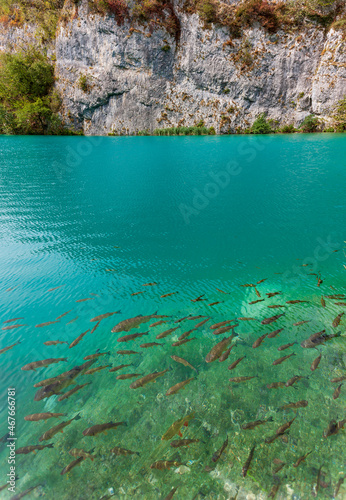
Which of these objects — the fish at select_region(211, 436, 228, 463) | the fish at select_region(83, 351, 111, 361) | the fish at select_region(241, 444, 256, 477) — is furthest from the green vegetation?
the fish at select_region(241, 444, 256, 477)

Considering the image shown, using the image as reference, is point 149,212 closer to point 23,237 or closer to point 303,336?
point 23,237

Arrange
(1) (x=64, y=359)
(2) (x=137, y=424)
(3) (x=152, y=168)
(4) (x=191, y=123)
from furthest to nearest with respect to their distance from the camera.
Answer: (4) (x=191, y=123) < (3) (x=152, y=168) < (1) (x=64, y=359) < (2) (x=137, y=424)

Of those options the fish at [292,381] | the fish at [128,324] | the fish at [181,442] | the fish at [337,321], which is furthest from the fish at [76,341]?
the fish at [337,321]

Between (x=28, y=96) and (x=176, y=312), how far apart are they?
5903 cm

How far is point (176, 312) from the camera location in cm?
560

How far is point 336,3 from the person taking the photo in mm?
35688

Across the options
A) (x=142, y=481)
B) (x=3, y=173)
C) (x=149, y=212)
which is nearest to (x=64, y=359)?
(x=142, y=481)

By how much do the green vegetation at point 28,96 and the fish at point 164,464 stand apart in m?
54.5

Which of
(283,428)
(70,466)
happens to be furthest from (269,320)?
(70,466)

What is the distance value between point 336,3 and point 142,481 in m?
57.2

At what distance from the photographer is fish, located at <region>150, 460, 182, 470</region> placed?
289 cm

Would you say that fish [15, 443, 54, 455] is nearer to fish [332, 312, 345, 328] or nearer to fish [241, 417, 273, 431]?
fish [241, 417, 273, 431]

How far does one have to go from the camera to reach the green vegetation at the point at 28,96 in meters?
43.7

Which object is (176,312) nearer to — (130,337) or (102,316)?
(130,337)
